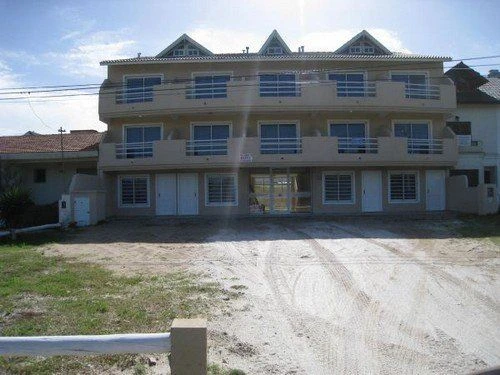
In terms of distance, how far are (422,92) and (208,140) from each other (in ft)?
42.5

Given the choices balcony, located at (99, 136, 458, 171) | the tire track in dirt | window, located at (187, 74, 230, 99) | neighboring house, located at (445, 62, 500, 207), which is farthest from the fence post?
neighboring house, located at (445, 62, 500, 207)

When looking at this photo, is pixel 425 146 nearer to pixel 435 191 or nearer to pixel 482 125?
pixel 435 191

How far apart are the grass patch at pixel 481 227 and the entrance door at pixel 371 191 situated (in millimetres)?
4697

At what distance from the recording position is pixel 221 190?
2519 centimetres

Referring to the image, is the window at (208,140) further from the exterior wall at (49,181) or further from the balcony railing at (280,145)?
the exterior wall at (49,181)

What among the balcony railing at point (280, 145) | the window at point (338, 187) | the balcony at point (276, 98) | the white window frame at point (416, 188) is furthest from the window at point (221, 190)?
the white window frame at point (416, 188)

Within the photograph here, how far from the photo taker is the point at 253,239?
55.7ft

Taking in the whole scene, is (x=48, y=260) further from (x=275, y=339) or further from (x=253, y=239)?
(x=275, y=339)

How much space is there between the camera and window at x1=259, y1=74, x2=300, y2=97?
24578mm

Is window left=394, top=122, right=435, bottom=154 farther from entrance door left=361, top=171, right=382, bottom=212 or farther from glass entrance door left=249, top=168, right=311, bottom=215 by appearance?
glass entrance door left=249, top=168, right=311, bottom=215

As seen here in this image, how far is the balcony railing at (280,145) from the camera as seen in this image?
2445 centimetres

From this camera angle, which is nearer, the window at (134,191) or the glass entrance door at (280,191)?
the glass entrance door at (280,191)

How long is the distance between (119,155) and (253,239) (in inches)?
477

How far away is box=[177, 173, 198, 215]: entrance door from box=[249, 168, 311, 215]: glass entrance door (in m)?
3.25
